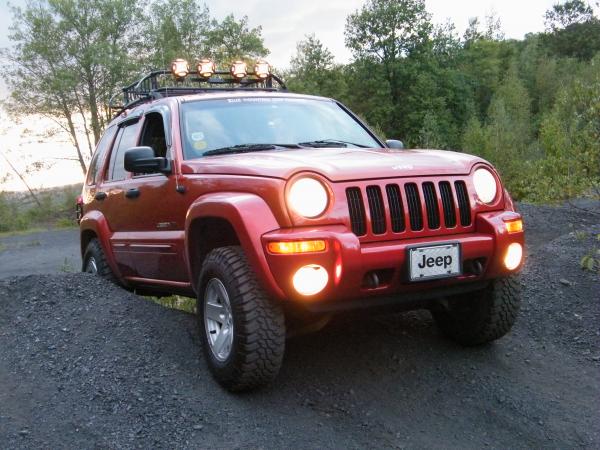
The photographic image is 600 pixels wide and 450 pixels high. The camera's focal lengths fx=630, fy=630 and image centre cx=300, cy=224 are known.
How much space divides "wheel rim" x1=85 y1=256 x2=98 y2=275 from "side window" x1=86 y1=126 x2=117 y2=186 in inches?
31.9

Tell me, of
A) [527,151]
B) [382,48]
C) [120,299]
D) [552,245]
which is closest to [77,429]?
[120,299]

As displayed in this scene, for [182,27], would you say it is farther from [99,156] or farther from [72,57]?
[99,156]

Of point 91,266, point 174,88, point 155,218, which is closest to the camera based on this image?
point 155,218

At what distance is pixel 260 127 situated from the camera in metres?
4.80

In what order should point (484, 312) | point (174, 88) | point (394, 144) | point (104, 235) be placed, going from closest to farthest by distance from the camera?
point (484, 312) → point (394, 144) → point (104, 235) → point (174, 88)

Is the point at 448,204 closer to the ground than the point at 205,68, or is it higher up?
closer to the ground

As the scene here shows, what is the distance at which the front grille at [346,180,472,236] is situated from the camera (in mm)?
3549

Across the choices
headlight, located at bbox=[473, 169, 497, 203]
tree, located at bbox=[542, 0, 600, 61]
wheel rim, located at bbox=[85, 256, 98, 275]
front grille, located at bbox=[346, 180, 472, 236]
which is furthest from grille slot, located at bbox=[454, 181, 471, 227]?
tree, located at bbox=[542, 0, 600, 61]

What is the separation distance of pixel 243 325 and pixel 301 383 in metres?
0.83

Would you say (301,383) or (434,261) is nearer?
(434,261)

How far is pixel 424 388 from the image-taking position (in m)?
4.14

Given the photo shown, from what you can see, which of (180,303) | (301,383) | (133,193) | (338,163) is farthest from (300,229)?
(180,303)

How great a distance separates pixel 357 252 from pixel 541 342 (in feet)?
8.02

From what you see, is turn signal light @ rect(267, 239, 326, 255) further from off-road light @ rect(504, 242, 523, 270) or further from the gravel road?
off-road light @ rect(504, 242, 523, 270)
